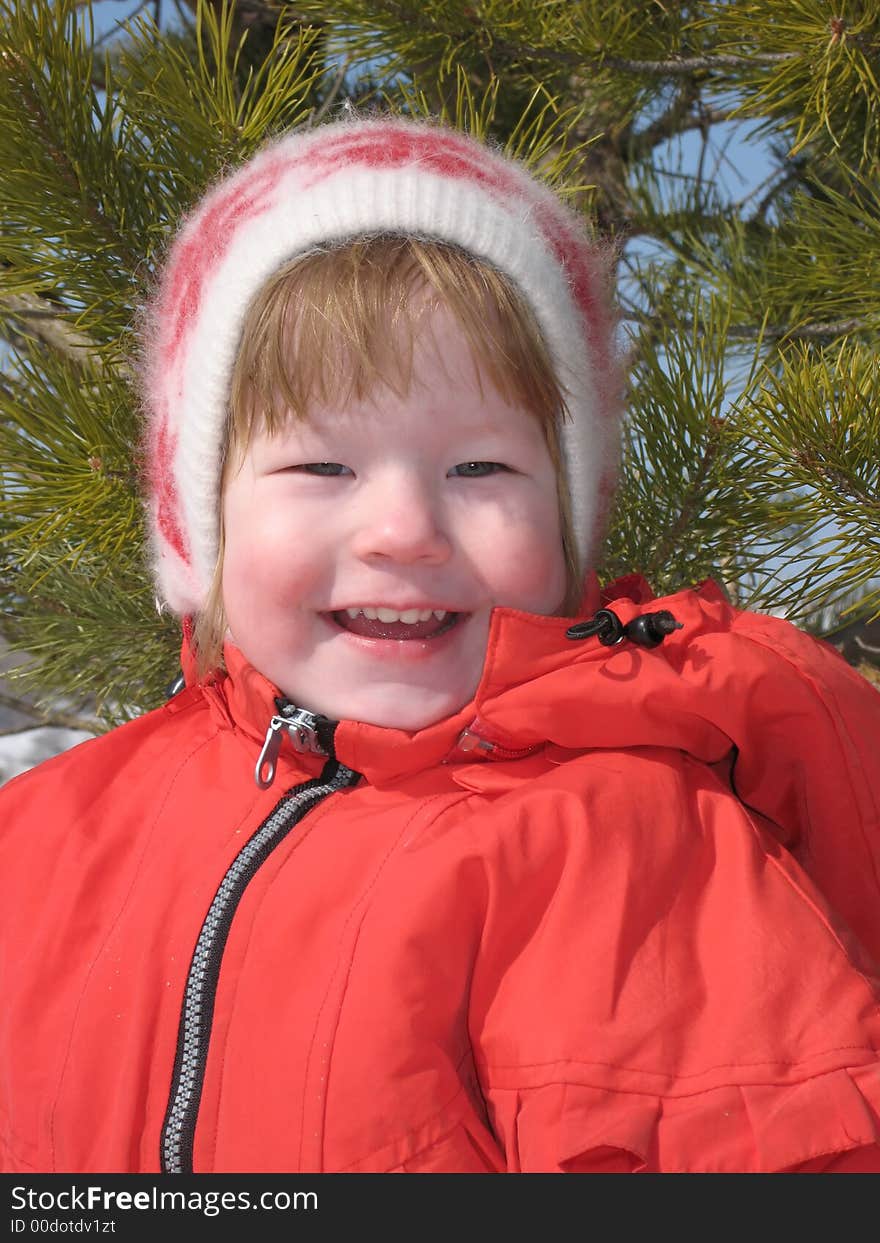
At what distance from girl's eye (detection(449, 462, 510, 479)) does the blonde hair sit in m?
0.05

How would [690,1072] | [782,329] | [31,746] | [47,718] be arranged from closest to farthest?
[690,1072], [782,329], [47,718], [31,746]

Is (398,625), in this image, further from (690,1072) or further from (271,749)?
(690,1072)

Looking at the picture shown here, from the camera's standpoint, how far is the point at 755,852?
2.61ft

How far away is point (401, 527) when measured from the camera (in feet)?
2.77

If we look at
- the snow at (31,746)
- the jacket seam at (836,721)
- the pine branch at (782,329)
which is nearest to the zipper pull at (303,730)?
the jacket seam at (836,721)

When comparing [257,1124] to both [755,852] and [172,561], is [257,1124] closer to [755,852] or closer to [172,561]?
[755,852]

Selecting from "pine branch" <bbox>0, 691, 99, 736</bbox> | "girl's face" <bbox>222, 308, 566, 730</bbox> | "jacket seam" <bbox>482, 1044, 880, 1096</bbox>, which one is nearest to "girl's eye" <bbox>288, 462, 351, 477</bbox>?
"girl's face" <bbox>222, 308, 566, 730</bbox>

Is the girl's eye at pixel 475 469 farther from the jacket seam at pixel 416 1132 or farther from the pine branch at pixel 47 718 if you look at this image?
the pine branch at pixel 47 718

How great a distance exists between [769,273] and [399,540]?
1.62 ft

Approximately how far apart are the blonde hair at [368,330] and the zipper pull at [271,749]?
216mm

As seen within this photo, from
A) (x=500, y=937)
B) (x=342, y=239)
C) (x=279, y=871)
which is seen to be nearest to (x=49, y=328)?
(x=342, y=239)

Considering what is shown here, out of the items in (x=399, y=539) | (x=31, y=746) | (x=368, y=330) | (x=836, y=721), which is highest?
(x=368, y=330)

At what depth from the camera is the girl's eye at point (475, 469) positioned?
89 cm

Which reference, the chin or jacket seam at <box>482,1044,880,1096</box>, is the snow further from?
jacket seam at <box>482,1044,880,1096</box>
